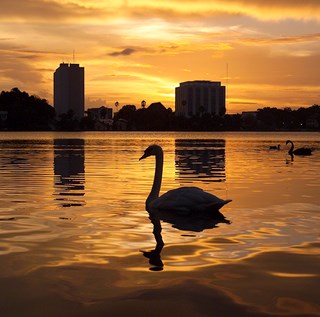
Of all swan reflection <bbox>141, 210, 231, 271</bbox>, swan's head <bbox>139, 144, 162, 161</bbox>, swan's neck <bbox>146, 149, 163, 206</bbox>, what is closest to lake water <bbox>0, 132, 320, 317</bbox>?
swan reflection <bbox>141, 210, 231, 271</bbox>

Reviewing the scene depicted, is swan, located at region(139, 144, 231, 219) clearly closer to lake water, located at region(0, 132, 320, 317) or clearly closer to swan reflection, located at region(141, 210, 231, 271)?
swan reflection, located at region(141, 210, 231, 271)

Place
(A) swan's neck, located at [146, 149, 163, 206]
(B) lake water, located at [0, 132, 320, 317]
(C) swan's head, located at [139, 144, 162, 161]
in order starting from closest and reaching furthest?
(B) lake water, located at [0, 132, 320, 317] → (A) swan's neck, located at [146, 149, 163, 206] → (C) swan's head, located at [139, 144, 162, 161]

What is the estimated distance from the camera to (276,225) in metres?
12.3

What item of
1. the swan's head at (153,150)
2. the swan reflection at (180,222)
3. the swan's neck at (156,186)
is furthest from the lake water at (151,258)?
the swan's head at (153,150)

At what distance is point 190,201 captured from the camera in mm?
13094

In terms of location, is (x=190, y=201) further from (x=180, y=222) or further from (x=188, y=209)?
(x=180, y=222)

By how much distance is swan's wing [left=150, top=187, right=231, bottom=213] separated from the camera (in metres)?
13.0

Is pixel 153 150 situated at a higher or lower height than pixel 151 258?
higher

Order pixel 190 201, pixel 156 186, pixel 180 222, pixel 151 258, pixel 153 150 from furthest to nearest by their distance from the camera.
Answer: pixel 153 150 → pixel 156 186 → pixel 190 201 → pixel 180 222 → pixel 151 258

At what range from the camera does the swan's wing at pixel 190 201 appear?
42.7 feet

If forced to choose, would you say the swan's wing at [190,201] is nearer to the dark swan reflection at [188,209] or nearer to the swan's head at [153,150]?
the dark swan reflection at [188,209]

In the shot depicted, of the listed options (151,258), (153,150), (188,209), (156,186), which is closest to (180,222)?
(188,209)

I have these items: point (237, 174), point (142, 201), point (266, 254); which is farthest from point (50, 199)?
point (237, 174)

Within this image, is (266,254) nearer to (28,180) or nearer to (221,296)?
(221,296)
